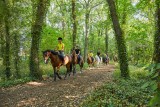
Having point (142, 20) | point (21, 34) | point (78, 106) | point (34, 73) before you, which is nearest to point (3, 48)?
point (21, 34)

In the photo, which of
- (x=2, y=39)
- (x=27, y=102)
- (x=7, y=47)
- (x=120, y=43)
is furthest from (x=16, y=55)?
(x=27, y=102)

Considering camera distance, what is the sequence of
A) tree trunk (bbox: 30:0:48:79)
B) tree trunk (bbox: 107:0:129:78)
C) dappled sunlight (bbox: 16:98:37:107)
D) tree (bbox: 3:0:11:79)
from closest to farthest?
dappled sunlight (bbox: 16:98:37:107), tree trunk (bbox: 107:0:129:78), tree trunk (bbox: 30:0:48:79), tree (bbox: 3:0:11:79)

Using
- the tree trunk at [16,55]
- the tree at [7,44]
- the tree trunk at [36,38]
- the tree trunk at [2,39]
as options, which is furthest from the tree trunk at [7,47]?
the tree trunk at [36,38]

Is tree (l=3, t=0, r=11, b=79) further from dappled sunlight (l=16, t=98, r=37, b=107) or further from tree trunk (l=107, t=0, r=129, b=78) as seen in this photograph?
dappled sunlight (l=16, t=98, r=37, b=107)

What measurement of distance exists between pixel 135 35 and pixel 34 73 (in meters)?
17.3

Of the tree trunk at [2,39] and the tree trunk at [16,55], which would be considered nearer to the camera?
the tree trunk at [2,39]

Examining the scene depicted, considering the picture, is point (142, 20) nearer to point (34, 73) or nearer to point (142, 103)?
point (34, 73)

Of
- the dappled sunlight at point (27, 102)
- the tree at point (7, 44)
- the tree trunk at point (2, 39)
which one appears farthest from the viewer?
the tree trunk at point (2, 39)

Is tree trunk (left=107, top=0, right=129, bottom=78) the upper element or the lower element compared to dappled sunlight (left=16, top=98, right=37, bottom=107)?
upper

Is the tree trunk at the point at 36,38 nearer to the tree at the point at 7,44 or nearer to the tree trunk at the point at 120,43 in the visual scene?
the tree at the point at 7,44

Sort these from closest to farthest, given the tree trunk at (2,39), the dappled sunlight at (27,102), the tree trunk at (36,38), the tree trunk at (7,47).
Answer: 1. the dappled sunlight at (27,102)
2. the tree trunk at (36,38)
3. the tree trunk at (7,47)
4. the tree trunk at (2,39)

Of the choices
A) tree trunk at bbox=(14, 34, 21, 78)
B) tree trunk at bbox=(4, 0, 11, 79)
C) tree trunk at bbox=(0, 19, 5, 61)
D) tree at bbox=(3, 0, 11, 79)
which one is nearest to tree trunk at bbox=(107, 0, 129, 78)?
tree at bbox=(3, 0, 11, 79)

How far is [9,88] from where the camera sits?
14.0m

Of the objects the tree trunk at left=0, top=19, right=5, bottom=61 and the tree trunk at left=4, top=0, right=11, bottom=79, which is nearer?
the tree trunk at left=4, top=0, right=11, bottom=79
